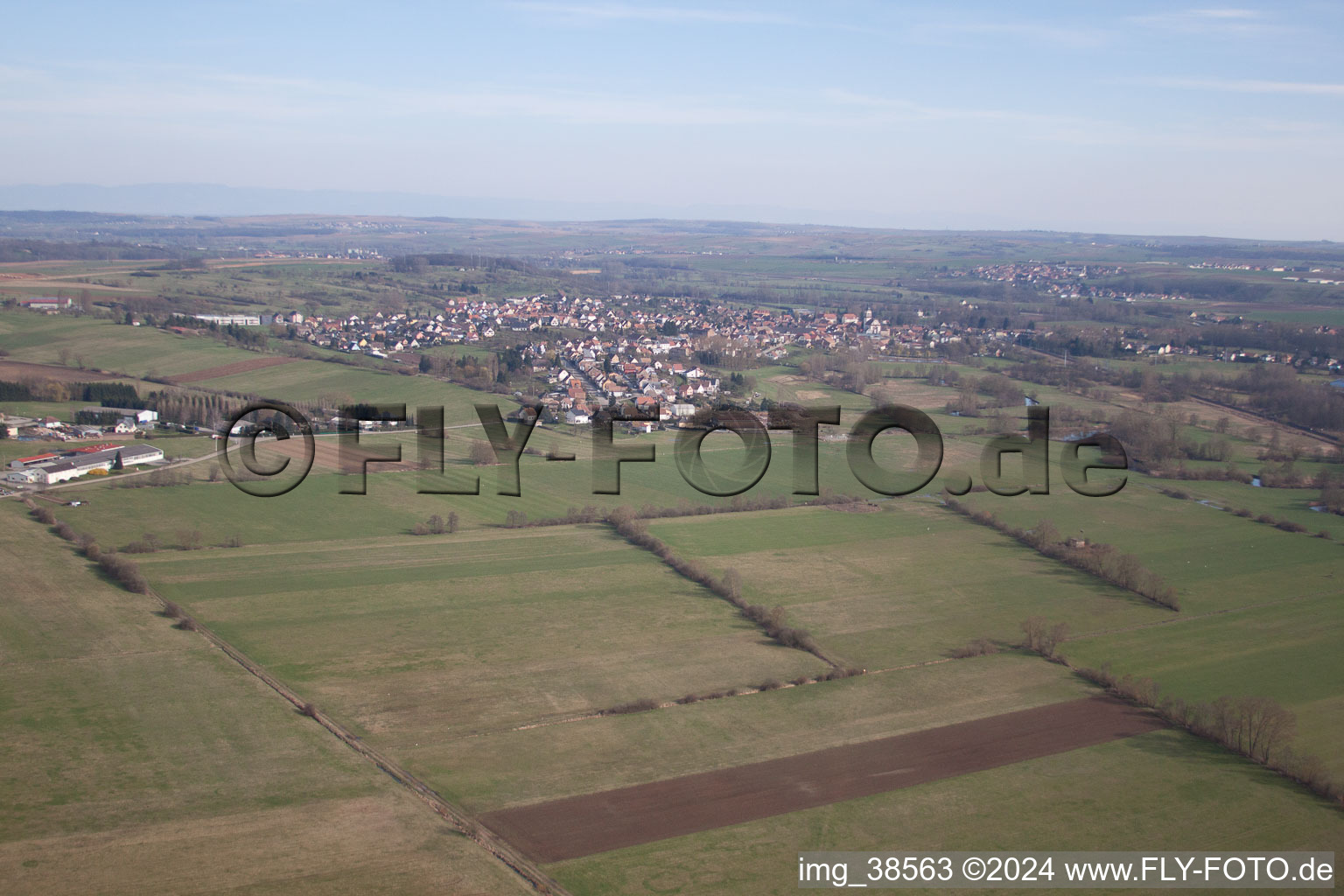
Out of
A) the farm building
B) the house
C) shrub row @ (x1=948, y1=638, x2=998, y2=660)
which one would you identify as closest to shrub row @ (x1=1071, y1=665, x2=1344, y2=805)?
shrub row @ (x1=948, y1=638, x2=998, y2=660)

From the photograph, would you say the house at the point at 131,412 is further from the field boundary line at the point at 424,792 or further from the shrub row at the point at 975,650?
the shrub row at the point at 975,650

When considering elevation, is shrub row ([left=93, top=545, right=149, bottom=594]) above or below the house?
below

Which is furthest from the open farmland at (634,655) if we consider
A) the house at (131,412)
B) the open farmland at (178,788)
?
the house at (131,412)

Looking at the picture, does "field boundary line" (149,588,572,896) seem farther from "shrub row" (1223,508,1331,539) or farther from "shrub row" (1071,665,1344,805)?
"shrub row" (1223,508,1331,539)

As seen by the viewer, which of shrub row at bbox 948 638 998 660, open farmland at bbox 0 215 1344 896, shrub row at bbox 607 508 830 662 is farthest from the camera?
shrub row at bbox 607 508 830 662

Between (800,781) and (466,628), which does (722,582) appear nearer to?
(466,628)

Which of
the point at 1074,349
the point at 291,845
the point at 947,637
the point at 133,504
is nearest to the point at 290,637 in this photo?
the point at 291,845

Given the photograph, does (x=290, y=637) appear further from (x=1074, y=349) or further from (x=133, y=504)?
(x=1074, y=349)

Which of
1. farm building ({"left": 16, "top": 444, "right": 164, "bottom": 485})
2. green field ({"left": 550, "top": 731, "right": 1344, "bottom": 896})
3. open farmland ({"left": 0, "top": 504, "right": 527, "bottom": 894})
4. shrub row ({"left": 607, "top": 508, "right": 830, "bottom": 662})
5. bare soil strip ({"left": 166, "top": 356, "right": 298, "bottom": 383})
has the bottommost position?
green field ({"left": 550, "top": 731, "right": 1344, "bottom": 896})
